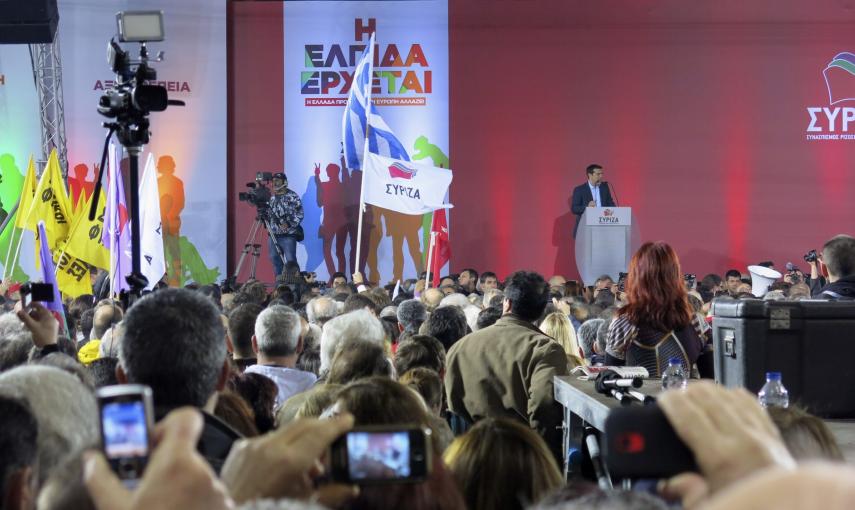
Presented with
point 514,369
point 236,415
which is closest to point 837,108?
point 514,369

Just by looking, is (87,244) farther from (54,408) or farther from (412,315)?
(54,408)

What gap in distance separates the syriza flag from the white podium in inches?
85.4

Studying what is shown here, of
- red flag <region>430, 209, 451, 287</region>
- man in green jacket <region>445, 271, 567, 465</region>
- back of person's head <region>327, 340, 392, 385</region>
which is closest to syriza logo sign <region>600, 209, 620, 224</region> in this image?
red flag <region>430, 209, 451, 287</region>

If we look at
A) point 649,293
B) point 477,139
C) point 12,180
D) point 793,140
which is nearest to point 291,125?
point 477,139

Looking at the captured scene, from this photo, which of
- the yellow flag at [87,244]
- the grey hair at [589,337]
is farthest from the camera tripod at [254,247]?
the grey hair at [589,337]

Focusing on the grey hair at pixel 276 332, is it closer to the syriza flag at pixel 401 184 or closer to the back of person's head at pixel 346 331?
the back of person's head at pixel 346 331

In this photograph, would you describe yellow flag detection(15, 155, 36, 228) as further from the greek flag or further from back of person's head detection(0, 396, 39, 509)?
back of person's head detection(0, 396, 39, 509)

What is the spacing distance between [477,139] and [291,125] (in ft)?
8.25

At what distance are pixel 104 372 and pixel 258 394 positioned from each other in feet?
1.65

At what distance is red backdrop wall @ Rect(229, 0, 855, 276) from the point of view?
49.4 feet

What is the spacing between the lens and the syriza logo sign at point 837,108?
1504 cm

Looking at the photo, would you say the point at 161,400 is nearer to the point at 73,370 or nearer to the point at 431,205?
the point at 73,370

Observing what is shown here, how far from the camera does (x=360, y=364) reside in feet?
11.2

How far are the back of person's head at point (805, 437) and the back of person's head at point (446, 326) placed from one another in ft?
10.1
